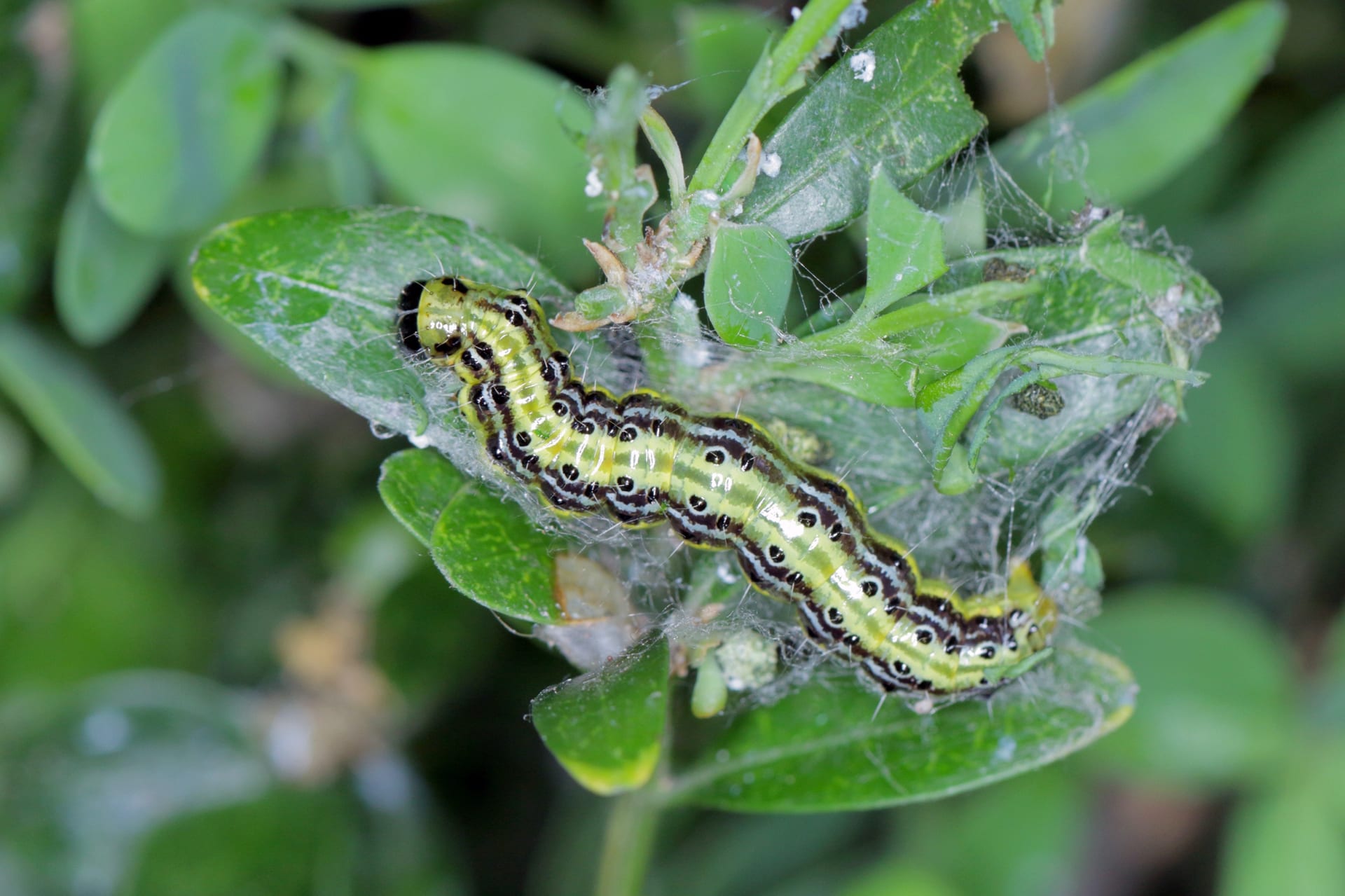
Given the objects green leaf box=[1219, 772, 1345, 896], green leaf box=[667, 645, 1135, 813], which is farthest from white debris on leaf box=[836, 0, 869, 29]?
green leaf box=[1219, 772, 1345, 896]

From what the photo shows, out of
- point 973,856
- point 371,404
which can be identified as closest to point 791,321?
point 371,404

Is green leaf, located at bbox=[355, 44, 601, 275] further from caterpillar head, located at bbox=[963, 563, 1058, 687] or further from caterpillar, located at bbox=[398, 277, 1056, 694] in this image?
caterpillar head, located at bbox=[963, 563, 1058, 687]

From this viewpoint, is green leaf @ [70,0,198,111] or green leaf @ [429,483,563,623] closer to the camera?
green leaf @ [429,483,563,623]

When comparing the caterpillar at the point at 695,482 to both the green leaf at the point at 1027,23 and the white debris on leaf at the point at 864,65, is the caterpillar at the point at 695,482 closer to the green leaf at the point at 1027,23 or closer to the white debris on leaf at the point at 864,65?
the white debris on leaf at the point at 864,65

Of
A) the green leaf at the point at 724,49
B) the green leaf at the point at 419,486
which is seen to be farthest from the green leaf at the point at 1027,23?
the green leaf at the point at 419,486

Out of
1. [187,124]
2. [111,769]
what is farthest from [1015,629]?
[111,769]

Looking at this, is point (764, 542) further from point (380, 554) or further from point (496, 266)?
point (380, 554)
